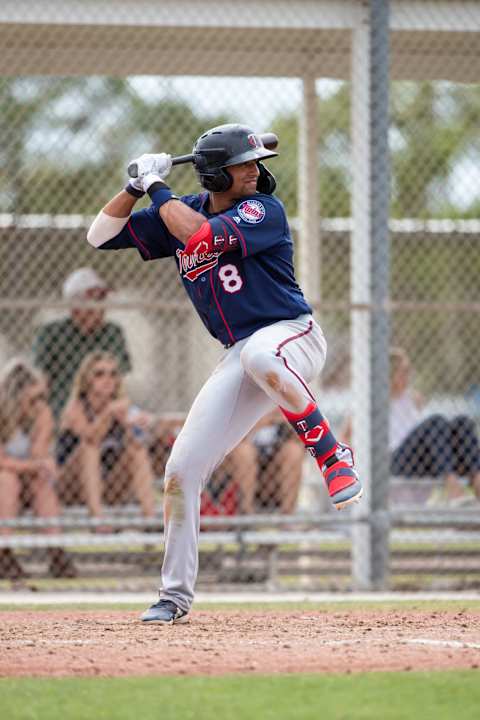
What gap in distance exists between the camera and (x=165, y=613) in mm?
5000

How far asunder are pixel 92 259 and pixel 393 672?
7.88m

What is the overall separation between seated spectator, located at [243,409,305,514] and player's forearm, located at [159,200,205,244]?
3544mm

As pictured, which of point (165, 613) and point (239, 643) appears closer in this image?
point (239, 643)

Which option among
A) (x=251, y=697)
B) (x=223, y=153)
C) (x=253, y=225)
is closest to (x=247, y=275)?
(x=253, y=225)

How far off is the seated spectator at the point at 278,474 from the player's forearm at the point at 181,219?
354cm

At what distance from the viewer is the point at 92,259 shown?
11.3m

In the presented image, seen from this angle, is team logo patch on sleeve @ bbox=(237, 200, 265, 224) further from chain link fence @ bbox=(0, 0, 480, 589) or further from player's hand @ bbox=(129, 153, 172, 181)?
chain link fence @ bbox=(0, 0, 480, 589)

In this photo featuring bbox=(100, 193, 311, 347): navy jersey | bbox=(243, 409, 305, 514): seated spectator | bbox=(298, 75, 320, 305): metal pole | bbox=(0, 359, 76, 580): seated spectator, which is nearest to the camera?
bbox=(100, 193, 311, 347): navy jersey

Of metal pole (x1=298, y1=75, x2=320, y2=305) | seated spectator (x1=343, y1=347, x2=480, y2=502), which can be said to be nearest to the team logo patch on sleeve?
seated spectator (x1=343, y1=347, x2=480, y2=502)

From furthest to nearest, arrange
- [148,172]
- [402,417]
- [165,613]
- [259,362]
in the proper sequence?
[402,417], [148,172], [165,613], [259,362]

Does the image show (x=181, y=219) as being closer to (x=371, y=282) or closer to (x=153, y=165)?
(x=153, y=165)

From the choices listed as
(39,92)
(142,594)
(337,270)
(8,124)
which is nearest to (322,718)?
(142,594)

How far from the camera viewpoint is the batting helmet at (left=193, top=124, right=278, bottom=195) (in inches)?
196

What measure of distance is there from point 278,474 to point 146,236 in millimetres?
3415
